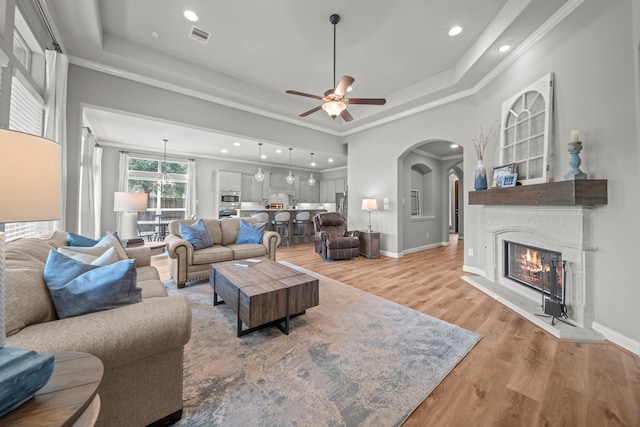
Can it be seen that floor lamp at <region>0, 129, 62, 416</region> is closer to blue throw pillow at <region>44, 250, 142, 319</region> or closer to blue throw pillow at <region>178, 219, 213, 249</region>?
blue throw pillow at <region>44, 250, 142, 319</region>

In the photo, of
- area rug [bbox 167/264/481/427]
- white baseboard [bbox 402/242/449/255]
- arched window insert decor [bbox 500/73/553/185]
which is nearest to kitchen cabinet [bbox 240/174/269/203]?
white baseboard [bbox 402/242/449/255]

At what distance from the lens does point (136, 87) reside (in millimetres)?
3699

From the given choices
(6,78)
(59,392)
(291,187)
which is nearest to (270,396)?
(59,392)

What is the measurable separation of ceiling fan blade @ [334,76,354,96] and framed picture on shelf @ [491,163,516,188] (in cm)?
233

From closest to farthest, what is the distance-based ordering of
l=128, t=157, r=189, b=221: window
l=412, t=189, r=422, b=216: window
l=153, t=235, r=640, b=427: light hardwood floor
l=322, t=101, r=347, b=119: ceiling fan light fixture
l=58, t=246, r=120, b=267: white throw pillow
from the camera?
1. l=153, t=235, r=640, b=427: light hardwood floor
2. l=58, t=246, r=120, b=267: white throw pillow
3. l=322, t=101, r=347, b=119: ceiling fan light fixture
4. l=412, t=189, r=422, b=216: window
5. l=128, t=157, r=189, b=221: window

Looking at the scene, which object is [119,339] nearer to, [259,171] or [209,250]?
[209,250]

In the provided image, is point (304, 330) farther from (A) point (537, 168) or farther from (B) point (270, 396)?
(A) point (537, 168)

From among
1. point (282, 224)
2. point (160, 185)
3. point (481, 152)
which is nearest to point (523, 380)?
point (481, 152)

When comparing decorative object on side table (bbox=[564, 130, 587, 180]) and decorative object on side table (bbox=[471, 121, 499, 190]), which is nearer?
decorative object on side table (bbox=[564, 130, 587, 180])

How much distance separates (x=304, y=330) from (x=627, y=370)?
2.43 meters

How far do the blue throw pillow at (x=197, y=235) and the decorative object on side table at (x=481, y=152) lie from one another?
13.8 ft

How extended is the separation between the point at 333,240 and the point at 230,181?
5.30m

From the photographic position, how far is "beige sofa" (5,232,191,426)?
1.05m

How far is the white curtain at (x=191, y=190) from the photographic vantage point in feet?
26.1
